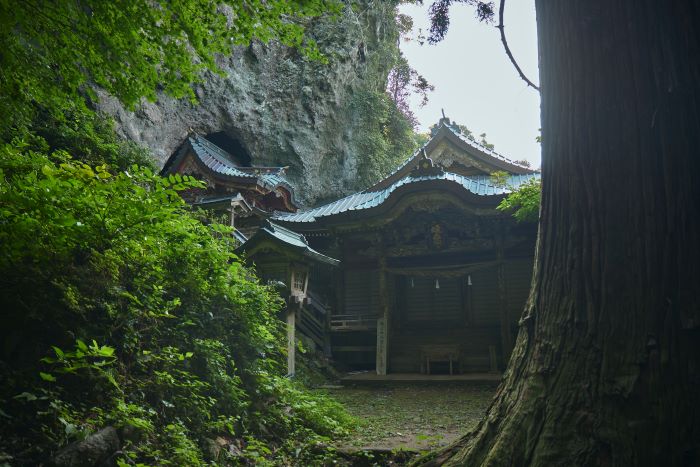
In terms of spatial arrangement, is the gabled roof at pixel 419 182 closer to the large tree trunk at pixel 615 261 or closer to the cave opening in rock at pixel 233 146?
the large tree trunk at pixel 615 261

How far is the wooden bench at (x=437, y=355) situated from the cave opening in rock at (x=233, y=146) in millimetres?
14181

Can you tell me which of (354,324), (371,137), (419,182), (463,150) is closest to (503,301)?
(419,182)

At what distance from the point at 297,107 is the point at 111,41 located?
20.0 metres

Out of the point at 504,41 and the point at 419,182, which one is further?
the point at 419,182

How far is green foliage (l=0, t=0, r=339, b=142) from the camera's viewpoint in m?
3.42

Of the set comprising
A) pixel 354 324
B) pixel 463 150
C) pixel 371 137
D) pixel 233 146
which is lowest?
pixel 354 324

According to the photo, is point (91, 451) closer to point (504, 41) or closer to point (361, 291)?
point (504, 41)

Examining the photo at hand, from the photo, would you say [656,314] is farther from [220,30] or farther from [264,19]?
[220,30]

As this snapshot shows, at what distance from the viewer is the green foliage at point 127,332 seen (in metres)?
2.77

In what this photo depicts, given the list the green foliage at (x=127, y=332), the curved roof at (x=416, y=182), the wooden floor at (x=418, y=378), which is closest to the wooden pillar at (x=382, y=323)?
the wooden floor at (x=418, y=378)

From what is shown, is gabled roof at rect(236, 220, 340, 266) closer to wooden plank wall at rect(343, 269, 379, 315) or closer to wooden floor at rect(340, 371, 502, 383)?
wooden floor at rect(340, 371, 502, 383)

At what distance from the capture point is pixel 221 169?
1666 cm

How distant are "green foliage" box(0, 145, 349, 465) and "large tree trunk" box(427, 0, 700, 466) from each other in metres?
2.23

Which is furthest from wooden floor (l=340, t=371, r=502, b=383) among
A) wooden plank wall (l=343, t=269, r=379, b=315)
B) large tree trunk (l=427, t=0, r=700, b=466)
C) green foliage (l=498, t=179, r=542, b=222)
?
large tree trunk (l=427, t=0, r=700, b=466)
